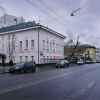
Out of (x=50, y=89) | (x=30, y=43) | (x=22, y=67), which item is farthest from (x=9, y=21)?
(x=50, y=89)

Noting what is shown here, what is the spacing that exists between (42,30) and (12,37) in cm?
872

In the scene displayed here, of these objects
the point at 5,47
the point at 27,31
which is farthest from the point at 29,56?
the point at 5,47

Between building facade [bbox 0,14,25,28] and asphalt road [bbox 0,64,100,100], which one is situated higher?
building facade [bbox 0,14,25,28]

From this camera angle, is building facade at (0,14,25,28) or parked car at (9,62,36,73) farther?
parked car at (9,62,36,73)

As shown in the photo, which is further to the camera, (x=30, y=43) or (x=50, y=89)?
(x=30, y=43)

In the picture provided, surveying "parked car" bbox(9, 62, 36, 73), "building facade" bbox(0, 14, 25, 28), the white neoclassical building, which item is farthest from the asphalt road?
the white neoclassical building

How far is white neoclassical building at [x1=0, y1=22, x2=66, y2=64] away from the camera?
134 ft

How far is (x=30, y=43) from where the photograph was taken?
4216cm

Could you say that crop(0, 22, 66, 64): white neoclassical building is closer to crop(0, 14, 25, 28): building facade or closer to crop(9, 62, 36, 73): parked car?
crop(0, 14, 25, 28): building facade

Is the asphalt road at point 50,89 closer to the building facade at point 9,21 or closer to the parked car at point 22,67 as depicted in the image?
the parked car at point 22,67

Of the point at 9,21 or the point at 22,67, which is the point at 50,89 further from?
the point at 9,21

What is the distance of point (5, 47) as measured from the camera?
4775 centimetres

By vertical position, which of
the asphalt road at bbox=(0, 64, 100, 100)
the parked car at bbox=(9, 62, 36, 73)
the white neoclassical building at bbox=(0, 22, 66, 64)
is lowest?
the asphalt road at bbox=(0, 64, 100, 100)

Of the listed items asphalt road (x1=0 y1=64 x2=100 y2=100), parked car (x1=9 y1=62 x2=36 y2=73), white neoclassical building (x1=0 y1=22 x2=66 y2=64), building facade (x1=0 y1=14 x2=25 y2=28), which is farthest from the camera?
white neoclassical building (x1=0 y1=22 x2=66 y2=64)
